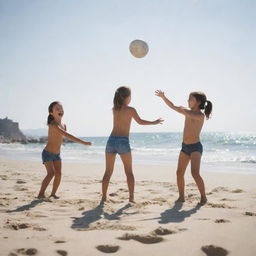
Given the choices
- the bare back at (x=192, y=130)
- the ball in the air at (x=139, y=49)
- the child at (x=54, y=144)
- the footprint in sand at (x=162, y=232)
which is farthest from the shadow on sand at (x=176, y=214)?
the ball in the air at (x=139, y=49)

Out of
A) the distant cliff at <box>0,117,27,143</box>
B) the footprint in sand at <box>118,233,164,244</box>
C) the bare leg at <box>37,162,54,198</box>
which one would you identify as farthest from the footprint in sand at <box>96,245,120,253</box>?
the distant cliff at <box>0,117,27,143</box>

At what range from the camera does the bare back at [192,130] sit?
472 centimetres

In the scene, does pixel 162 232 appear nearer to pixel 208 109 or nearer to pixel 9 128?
pixel 208 109

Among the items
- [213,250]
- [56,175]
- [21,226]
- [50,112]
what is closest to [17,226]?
[21,226]

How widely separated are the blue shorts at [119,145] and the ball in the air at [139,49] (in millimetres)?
2745

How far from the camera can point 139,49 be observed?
261 inches

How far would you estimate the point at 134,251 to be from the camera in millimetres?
2510

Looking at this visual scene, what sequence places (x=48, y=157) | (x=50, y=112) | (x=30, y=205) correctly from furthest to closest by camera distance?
(x=50, y=112) < (x=48, y=157) < (x=30, y=205)

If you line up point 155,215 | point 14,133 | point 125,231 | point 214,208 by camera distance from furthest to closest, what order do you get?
1. point 14,133
2. point 214,208
3. point 155,215
4. point 125,231

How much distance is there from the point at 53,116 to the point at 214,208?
3050 millimetres

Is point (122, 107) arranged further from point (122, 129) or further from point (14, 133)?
point (14, 133)

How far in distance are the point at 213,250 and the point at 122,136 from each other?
244 cm

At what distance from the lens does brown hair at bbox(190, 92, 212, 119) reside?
4762mm

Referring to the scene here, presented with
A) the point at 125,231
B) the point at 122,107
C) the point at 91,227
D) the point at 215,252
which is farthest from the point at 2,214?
the point at 215,252
